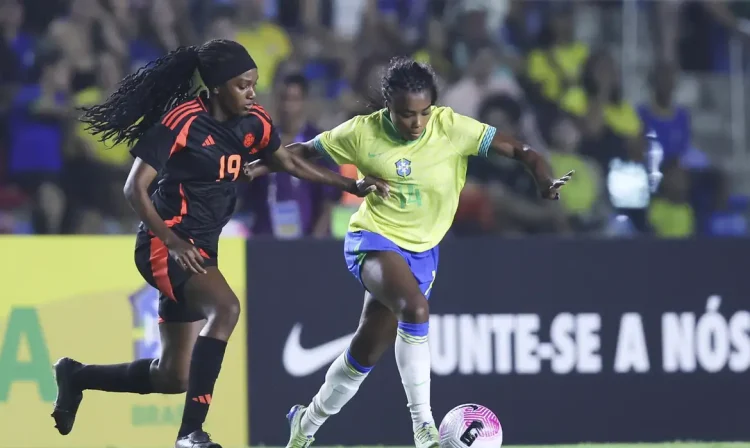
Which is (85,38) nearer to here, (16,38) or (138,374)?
(16,38)

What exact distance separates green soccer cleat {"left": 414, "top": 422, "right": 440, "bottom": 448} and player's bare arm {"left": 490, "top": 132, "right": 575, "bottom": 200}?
132 centimetres

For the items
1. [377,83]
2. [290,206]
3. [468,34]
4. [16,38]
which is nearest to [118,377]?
[290,206]

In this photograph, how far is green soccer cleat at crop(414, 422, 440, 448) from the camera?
636cm

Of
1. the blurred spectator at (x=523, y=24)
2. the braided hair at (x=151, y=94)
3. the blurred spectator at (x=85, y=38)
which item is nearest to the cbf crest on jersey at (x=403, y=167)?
the braided hair at (x=151, y=94)

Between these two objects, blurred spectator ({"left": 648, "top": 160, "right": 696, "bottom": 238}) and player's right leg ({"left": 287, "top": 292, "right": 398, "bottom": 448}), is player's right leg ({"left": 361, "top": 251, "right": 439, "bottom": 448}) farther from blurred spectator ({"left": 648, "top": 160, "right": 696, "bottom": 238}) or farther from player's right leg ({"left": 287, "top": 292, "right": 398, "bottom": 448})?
blurred spectator ({"left": 648, "top": 160, "right": 696, "bottom": 238})

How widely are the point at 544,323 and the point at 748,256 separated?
5.04ft

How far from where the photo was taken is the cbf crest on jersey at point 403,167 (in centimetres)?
664

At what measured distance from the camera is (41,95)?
414 inches

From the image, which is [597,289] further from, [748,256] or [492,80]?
[492,80]

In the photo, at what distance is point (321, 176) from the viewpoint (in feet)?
21.7

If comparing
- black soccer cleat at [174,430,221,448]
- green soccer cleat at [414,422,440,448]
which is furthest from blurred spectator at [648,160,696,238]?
black soccer cleat at [174,430,221,448]

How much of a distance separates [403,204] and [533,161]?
718 millimetres

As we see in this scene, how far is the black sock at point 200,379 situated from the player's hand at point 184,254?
0.37 m

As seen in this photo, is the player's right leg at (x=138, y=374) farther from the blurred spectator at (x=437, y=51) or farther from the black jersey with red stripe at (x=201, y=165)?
the blurred spectator at (x=437, y=51)
